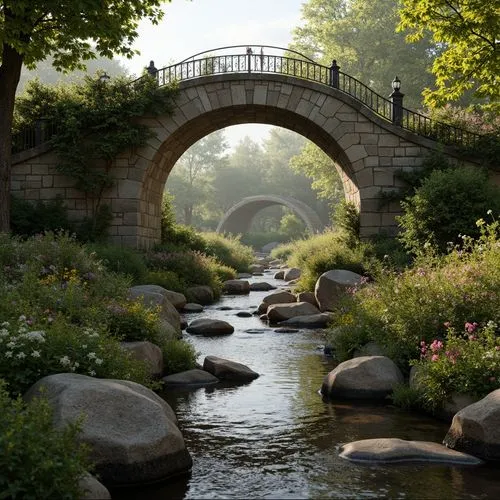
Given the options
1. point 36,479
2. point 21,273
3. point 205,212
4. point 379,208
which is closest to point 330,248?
point 379,208

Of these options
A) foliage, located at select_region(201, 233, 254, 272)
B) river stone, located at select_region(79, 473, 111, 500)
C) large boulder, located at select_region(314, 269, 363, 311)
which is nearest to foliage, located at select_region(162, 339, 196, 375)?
river stone, located at select_region(79, 473, 111, 500)

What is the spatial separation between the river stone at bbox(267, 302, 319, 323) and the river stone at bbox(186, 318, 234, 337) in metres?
1.94

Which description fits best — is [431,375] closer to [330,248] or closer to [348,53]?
[330,248]

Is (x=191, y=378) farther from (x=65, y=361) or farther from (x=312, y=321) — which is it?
(x=312, y=321)

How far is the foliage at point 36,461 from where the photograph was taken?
378 centimetres

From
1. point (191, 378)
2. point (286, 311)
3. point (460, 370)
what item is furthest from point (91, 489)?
point (286, 311)

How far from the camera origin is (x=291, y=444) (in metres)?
6.12

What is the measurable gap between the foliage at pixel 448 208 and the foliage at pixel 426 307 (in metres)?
6.55

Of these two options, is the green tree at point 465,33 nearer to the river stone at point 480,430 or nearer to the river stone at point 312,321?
the river stone at point 312,321

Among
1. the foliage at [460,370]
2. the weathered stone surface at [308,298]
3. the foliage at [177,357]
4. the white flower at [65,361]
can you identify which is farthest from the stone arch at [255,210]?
the white flower at [65,361]

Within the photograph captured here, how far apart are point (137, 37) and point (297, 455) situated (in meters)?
12.7

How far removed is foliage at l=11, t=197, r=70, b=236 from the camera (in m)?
18.2

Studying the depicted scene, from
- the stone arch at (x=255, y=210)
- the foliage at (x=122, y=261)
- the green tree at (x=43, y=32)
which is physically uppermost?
the green tree at (x=43, y=32)

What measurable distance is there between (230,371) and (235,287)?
12742 millimetres
